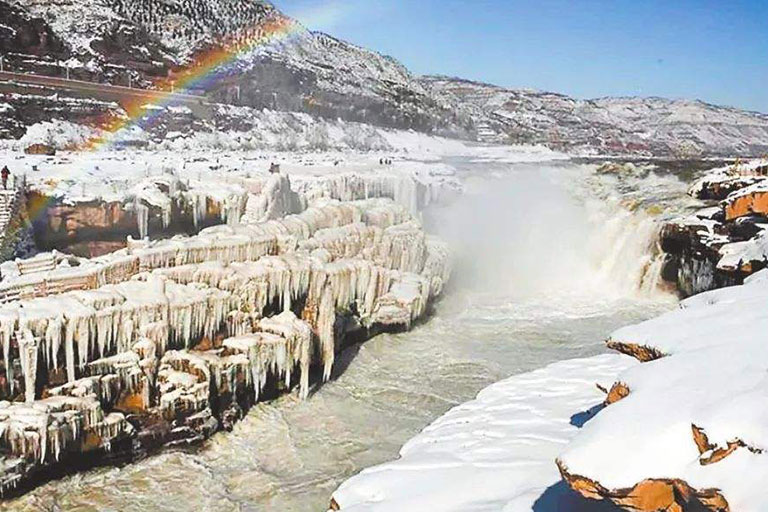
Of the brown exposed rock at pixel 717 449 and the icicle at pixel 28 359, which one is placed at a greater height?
the brown exposed rock at pixel 717 449

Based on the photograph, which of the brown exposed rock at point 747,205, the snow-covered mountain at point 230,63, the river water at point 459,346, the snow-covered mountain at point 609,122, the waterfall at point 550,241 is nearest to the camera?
the river water at point 459,346

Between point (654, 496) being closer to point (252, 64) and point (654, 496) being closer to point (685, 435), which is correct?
point (685, 435)

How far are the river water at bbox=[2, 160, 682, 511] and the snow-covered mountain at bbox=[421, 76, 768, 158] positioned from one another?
5052 centimetres

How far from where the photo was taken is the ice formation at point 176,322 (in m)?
9.33

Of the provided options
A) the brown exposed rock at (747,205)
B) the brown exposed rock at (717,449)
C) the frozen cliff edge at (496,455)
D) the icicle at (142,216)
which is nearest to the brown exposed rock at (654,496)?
the brown exposed rock at (717,449)

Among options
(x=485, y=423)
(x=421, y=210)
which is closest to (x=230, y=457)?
(x=485, y=423)

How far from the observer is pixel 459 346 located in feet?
52.0

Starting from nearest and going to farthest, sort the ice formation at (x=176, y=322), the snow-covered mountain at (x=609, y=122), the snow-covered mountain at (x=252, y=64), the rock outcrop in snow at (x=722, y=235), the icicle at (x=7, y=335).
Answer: the icicle at (x=7, y=335) → the ice formation at (x=176, y=322) → the rock outcrop in snow at (x=722, y=235) → the snow-covered mountain at (x=252, y=64) → the snow-covered mountain at (x=609, y=122)

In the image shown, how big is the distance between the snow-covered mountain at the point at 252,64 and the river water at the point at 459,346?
20987mm

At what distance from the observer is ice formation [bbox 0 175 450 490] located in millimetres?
9328

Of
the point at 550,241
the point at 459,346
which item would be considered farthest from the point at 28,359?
the point at 550,241

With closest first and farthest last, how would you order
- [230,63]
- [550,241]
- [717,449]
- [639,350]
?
[717,449]
[639,350]
[550,241]
[230,63]

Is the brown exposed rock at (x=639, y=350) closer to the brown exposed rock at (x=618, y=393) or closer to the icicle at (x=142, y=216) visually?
the brown exposed rock at (x=618, y=393)

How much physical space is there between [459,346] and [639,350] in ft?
34.2
